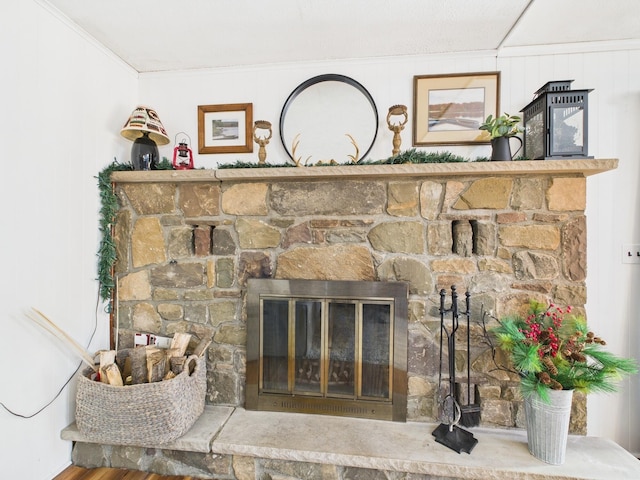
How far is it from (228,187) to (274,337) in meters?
0.91

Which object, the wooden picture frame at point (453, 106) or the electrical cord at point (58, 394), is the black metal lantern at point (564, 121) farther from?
the electrical cord at point (58, 394)

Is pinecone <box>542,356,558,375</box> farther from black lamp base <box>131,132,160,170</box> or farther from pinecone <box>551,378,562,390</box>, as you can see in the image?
black lamp base <box>131,132,160,170</box>

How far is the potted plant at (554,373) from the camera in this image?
134cm

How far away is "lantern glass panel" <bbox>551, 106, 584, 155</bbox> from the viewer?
4.94ft

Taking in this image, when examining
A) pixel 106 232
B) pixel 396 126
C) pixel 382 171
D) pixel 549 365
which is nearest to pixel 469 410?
pixel 549 365

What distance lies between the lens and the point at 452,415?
1520 mm

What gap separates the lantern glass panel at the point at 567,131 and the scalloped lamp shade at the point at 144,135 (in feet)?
7.04

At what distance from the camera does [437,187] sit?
1635mm

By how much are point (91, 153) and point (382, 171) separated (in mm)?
1611

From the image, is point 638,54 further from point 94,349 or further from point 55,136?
point 94,349

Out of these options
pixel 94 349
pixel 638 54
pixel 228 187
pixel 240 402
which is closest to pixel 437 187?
pixel 228 187

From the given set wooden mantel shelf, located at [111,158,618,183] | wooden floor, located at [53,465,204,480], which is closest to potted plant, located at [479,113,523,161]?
wooden mantel shelf, located at [111,158,618,183]

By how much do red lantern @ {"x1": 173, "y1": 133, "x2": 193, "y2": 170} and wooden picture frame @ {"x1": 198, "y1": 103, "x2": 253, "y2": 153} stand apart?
17cm

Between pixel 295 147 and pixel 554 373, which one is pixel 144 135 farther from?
pixel 554 373
